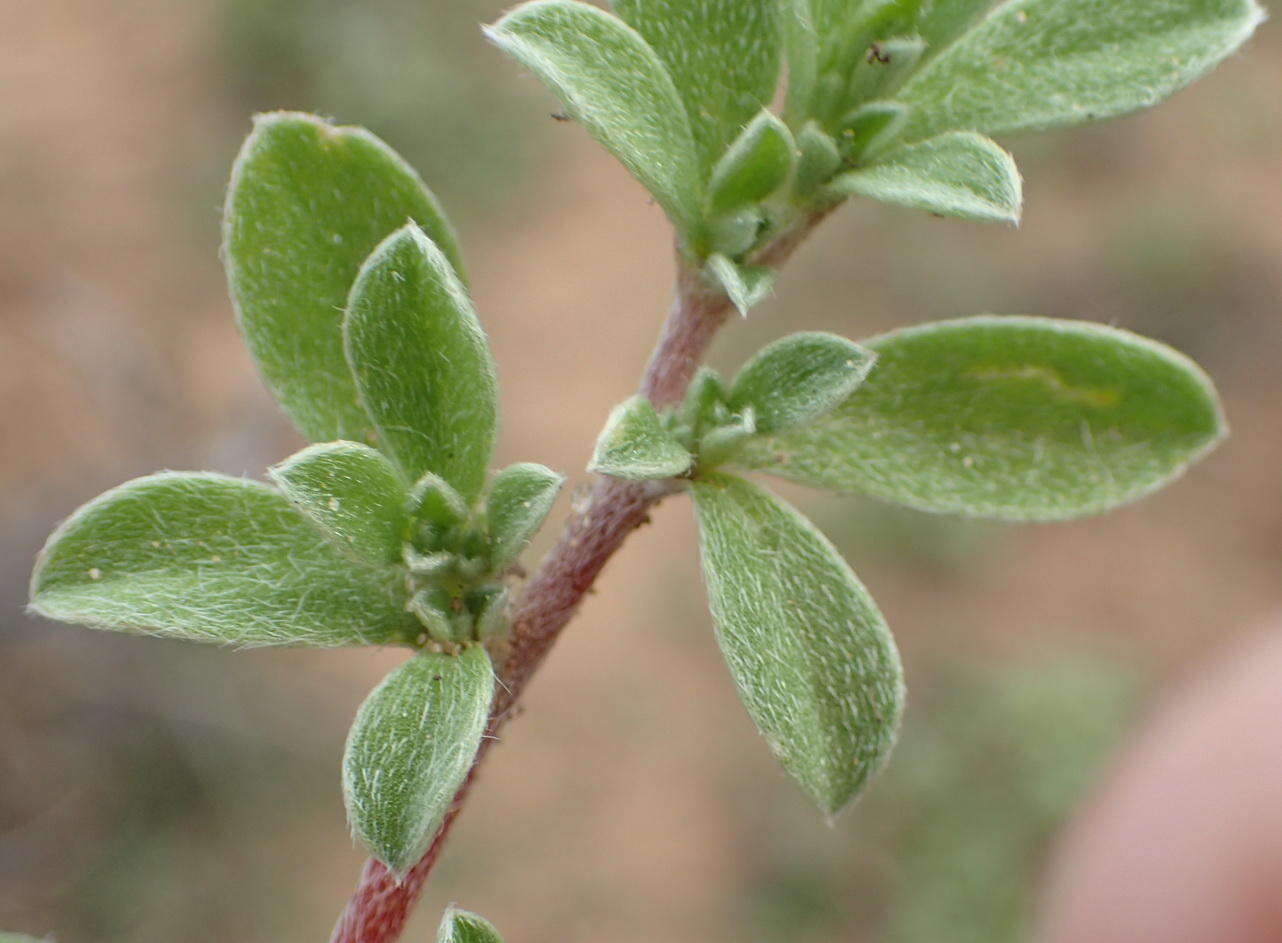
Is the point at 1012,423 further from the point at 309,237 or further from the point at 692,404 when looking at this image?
the point at 309,237

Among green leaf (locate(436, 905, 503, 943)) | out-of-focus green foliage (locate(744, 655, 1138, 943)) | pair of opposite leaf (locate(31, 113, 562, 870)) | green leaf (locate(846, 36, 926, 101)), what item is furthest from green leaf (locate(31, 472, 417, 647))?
out-of-focus green foliage (locate(744, 655, 1138, 943))

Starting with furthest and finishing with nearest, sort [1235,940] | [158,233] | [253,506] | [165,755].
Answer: [158,233] < [165,755] < [1235,940] < [253,506]

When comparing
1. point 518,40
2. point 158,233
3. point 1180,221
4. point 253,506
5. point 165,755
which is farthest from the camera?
point 1180,221

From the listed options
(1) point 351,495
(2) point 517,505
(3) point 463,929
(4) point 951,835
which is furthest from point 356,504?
(4) point 951,835

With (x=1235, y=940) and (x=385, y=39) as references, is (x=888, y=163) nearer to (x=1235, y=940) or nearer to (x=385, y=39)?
(x=1235, y=940)

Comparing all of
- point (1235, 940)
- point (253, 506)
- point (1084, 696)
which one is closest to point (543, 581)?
point (253, 506)

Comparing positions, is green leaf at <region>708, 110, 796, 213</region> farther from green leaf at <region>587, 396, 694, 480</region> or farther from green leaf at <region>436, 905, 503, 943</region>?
green leaf at <region>436, 905, 503, 943</region>
